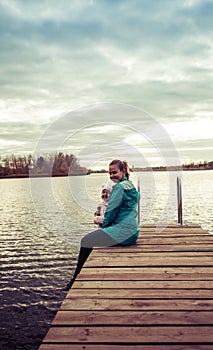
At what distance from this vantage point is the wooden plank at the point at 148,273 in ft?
17.5

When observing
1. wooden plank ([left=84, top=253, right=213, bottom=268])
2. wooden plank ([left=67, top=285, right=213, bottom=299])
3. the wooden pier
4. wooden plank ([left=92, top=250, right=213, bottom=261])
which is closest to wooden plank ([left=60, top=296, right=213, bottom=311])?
the wooden pier

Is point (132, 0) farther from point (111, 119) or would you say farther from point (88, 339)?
point (88, 339)

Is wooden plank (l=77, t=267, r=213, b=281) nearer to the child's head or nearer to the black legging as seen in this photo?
the black legging

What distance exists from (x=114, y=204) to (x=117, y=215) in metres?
0.35

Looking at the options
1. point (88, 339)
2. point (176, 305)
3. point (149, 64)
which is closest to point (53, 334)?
point (88, 339)

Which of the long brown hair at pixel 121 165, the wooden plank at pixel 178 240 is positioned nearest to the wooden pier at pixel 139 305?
the wooden plank at pixel 178 240

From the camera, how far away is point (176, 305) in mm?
4191

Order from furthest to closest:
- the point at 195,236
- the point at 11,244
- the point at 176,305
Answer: the point at 11,244 → the point at 195,236 → the point at 176,305

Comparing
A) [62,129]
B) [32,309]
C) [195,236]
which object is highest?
[62,129]

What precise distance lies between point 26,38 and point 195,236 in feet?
58.0

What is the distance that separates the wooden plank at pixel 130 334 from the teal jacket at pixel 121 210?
10.8 ft

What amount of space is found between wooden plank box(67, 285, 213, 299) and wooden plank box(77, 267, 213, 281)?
568 millimetres

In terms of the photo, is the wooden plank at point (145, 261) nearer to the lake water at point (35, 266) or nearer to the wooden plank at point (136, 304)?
the wooden plank at point (136, 304)

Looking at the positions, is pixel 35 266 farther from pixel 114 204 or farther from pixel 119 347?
pixel 119 347
